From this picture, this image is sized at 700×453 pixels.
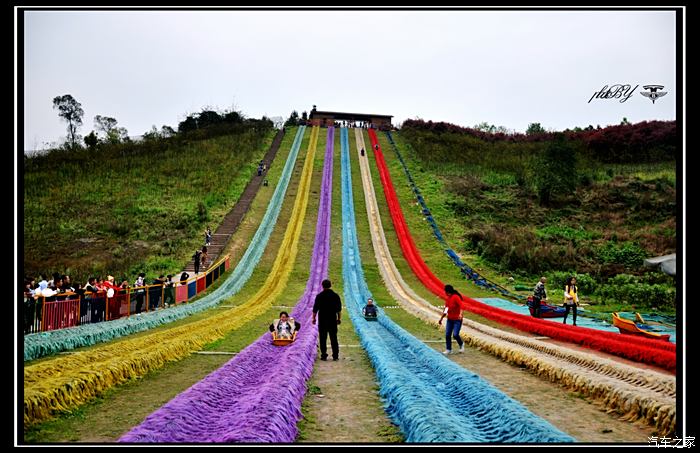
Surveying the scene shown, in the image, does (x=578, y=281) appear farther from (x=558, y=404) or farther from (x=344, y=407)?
(x=344, y=407)

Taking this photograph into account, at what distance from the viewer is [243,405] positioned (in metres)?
6.44

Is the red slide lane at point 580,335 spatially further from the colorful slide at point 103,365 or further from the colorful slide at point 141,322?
the colorful slide at point 141,322

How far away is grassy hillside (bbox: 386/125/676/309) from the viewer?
97.8ft

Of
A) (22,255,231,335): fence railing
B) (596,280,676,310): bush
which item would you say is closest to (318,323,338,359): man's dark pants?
(22,255,231,335): fence railing

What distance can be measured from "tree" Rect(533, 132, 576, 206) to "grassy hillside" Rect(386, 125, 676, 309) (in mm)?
614

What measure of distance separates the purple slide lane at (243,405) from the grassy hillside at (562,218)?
58.9 ft

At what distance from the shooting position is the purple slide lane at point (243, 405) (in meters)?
5.32

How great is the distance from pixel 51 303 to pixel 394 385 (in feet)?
34.2

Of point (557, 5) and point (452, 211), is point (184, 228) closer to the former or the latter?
point (452, 211)

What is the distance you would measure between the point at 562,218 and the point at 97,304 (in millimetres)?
33536

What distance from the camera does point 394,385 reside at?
7.89 meters

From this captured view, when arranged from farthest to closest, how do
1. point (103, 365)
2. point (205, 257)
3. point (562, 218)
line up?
point (562, 218) → point (205, 257) → point (103, 365)

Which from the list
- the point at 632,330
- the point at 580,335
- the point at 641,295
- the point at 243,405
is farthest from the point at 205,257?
the point at 243,405

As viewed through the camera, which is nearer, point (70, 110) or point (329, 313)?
point (329, 313)
